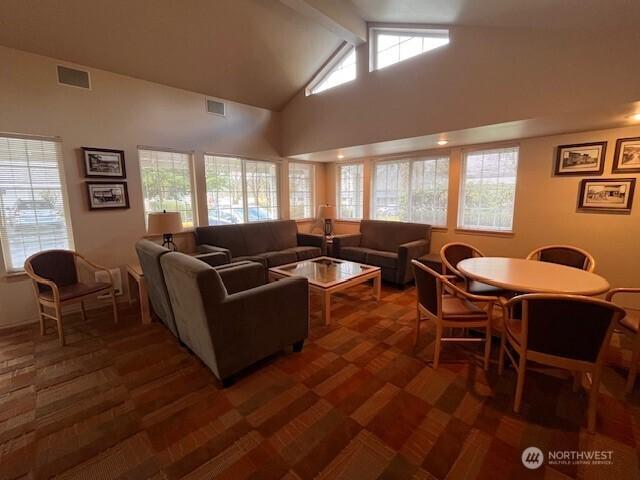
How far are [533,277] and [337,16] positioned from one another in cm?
338

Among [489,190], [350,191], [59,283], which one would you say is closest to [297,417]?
[59,283]

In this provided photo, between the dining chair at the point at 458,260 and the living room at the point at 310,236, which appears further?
the dining chair at the point at 458,260

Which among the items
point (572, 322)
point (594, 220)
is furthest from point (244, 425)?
point (594, 220)

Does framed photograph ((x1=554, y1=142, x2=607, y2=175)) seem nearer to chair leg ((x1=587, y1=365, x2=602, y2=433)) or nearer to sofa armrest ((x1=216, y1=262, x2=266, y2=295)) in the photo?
chair leg ((x1=587, y1=365, x2=602, y2=433))

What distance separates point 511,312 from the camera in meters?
2.20

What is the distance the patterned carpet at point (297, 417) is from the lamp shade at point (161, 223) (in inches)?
51.8

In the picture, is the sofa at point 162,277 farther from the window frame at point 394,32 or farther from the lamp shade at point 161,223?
the window frame at point 394,32

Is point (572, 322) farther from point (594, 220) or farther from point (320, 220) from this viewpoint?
point (320, 220)

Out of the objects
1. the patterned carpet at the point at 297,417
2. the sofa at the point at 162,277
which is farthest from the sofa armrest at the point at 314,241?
the patterned carpet at the point at 297,417

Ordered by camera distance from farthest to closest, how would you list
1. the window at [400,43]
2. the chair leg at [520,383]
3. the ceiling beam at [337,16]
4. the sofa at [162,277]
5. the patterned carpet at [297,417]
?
1. the window at [400,43]
2. the ceiling beam at [337,16]
3. the sofa at [162,277]
4. the chair leg at [520,383]
5. the patterned carpet at [297,417]

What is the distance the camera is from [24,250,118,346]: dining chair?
276cm

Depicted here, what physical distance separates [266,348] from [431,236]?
11.4 ft

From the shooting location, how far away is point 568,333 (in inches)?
64.6

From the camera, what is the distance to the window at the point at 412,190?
4625 mm
